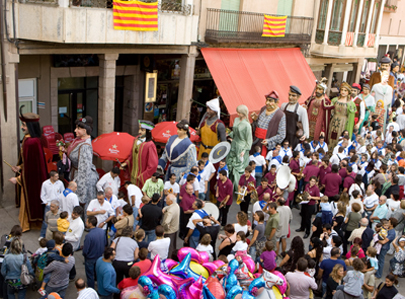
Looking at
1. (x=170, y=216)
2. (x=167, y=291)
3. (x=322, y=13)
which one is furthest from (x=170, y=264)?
(x=322, y=13)

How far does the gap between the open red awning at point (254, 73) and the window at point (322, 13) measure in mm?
2108

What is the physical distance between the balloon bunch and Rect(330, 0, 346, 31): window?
15.9 meters

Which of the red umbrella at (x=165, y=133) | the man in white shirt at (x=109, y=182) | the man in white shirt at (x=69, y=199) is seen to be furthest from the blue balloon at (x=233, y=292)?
the red umbrella at (x=165, y=133)

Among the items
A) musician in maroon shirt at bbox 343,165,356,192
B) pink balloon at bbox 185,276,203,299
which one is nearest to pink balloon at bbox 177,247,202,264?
pink balloon at bbox 185,276,203,299

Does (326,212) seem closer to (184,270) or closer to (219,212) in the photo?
(219,212)

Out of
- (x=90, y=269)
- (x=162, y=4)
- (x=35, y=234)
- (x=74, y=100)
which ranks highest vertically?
(x=162, y=4)

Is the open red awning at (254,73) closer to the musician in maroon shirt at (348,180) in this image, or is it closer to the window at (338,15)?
the window at (338,15)

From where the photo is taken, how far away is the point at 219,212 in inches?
393

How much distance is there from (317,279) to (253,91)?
843 cm

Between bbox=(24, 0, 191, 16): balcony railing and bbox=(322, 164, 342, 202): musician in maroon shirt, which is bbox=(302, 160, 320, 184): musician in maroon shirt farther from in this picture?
bbox=(24, 0, 191, 16): balcony railing

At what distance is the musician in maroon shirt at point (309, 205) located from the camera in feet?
31.5

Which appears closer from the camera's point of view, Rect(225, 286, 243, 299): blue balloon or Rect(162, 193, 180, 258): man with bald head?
Rect(225, 286, 243, 299): blue balloon

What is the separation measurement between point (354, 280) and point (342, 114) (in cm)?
854

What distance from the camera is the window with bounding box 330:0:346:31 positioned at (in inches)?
778
